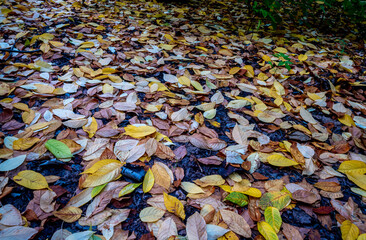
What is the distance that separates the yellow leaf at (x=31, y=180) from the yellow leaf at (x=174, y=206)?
0.58 m

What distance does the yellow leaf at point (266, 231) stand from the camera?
0.87 metres

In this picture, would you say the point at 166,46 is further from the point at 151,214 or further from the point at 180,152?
the point at 151,214

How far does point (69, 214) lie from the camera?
0.92 metres

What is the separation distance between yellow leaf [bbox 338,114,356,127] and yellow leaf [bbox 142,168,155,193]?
1378 mm

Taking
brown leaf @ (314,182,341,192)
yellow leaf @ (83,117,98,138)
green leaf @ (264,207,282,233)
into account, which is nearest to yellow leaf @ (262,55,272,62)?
brown leaf @ (314,182,341,192)

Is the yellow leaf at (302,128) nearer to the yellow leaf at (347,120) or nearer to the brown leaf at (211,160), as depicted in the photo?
the yellow leaf at (347,120)

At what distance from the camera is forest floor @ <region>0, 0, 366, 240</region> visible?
931 mm

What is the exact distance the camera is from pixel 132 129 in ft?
4.24

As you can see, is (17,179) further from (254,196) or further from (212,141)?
(254,196)

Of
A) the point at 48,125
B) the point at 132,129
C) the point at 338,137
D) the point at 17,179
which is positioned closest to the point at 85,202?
Result: the point at 17,179

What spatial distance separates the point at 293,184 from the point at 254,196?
235 millimetres

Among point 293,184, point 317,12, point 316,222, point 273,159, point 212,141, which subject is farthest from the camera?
point 317,12

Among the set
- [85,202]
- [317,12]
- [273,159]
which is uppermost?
[317,12]

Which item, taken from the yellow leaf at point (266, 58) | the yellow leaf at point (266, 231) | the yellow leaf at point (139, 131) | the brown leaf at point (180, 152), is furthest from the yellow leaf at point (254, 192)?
the yellow leaf at point (266, 58)
